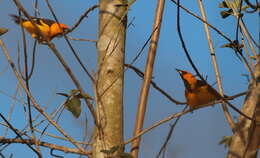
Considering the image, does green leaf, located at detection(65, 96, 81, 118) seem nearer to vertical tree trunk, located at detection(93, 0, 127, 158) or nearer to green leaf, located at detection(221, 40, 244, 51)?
vertical tree trunk, located at detection(93, 0, 127, 158)

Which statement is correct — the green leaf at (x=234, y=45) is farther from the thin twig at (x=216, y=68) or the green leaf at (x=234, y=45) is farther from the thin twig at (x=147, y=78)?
the thin twig at (x=147, y=78)

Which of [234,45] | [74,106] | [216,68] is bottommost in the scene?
[74,106]

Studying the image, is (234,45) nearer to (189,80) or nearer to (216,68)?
(216,68)

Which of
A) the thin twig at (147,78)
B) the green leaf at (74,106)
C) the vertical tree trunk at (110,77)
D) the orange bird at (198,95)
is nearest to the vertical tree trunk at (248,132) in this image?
the thin twig at (147,78)

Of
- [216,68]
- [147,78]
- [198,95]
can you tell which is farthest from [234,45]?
[147,78]

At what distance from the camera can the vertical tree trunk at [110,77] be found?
1.92 meters

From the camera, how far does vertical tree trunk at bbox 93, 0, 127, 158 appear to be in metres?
1.92

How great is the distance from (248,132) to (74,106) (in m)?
0.84

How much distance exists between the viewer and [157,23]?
206 centimetres

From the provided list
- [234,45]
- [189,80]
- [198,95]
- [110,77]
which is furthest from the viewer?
[189,80]

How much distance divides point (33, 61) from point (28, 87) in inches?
6.0

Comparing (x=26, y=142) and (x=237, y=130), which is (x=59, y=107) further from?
(x=237, y=130)

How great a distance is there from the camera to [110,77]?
2062 millimetres

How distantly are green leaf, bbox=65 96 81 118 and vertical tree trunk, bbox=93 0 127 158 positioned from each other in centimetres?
11
